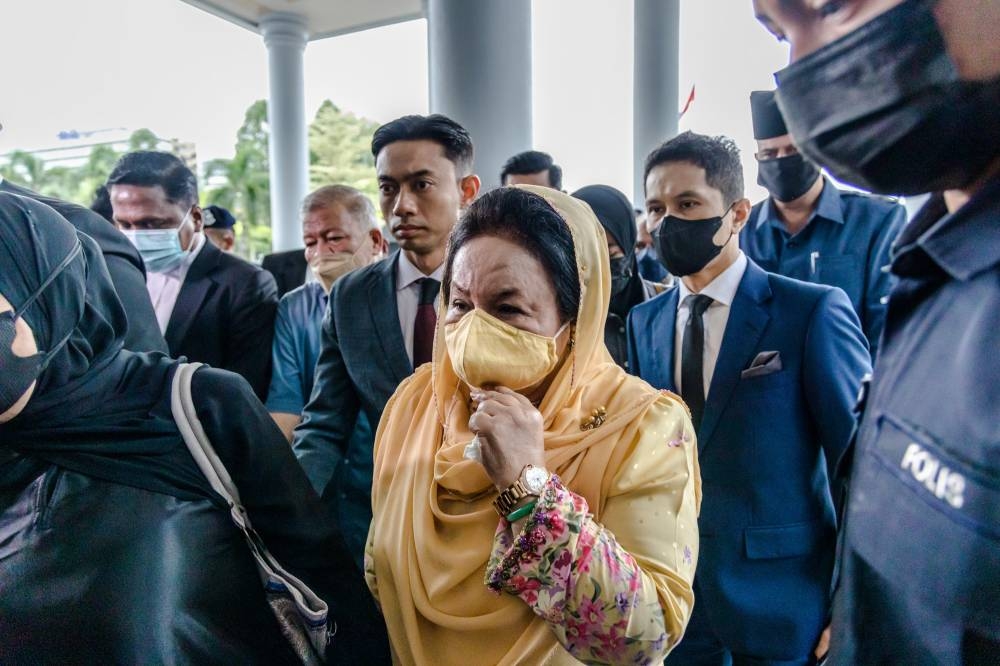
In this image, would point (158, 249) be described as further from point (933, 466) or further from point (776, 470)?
point (933, 466)

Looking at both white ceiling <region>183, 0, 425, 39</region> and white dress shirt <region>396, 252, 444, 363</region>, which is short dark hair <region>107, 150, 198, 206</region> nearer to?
white dress shirt <region>396, 252, 444, 363</region>

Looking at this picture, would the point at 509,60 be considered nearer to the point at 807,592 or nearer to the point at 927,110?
the point at 807,592

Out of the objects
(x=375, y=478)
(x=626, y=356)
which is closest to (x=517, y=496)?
(x=375, y=478)

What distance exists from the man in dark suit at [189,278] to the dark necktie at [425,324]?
2.59 ft

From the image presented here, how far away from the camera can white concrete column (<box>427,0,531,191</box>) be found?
3.39m

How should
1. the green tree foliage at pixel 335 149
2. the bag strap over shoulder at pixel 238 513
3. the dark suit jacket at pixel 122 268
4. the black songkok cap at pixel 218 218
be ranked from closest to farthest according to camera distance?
the bag strap over shoulder at pixel 238 513, the dark suit jacket at pixel 122 268, the black songkok cap at pixel 218 218, the green tree foliage at pixel 335 149

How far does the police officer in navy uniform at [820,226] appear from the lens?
8.34 feet

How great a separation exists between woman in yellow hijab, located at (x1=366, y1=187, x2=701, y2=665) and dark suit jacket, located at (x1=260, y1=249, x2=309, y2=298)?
116 inches

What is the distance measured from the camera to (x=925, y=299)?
2.57 ft

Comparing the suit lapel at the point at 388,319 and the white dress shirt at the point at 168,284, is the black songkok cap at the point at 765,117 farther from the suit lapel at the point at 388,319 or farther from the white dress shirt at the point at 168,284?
the white dress shirt at the point at 168,284

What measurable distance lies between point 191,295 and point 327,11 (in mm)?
8246

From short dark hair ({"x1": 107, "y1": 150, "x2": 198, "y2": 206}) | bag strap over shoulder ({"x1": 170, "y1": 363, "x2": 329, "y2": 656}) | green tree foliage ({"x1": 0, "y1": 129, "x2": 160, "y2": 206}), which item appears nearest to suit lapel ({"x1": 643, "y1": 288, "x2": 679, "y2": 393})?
bag strap over shoulder ({"x1": 170, "y1": 363, "x2": 329, "y2": 656})

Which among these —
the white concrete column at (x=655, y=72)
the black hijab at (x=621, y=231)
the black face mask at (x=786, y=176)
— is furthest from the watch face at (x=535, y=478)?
the white concrete column at (x=655, y=72)

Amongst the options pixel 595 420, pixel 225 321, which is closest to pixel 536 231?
pixel 595 420
